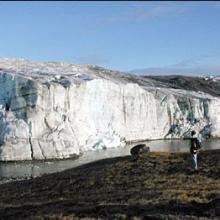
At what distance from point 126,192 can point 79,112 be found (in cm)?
4452

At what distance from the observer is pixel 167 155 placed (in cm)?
2911

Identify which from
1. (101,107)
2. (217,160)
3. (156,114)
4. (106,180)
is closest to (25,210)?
(106,180)

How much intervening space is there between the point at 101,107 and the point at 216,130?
2142 centimetres

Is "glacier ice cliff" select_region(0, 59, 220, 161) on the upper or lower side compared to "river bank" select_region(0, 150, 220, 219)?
upper

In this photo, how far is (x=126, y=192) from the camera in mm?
20391

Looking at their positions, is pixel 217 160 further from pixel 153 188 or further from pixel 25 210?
pixel 25 210

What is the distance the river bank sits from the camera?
16109 millimetres

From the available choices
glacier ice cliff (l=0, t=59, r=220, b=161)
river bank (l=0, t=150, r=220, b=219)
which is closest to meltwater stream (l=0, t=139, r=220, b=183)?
glacier ice cliff (l=0, t=59, r=220, b=161)

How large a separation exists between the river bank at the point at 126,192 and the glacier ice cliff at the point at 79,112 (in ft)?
90.4

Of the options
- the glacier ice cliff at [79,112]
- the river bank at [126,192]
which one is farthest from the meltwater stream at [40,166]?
the river bank at [126,192]

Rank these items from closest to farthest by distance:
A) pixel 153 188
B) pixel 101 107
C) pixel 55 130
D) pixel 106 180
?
pixel 153 188, pixel 106 180, pixel 55 130, pixel 101 107

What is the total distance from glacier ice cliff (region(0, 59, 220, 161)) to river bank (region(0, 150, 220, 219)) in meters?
27.6

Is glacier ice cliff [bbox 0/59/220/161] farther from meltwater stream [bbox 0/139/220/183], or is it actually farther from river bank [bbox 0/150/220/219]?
river bank [bbox 0/150/220/219]

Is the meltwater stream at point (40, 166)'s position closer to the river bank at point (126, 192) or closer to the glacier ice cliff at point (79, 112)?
the glacier ice cliff at point (79, 112)
